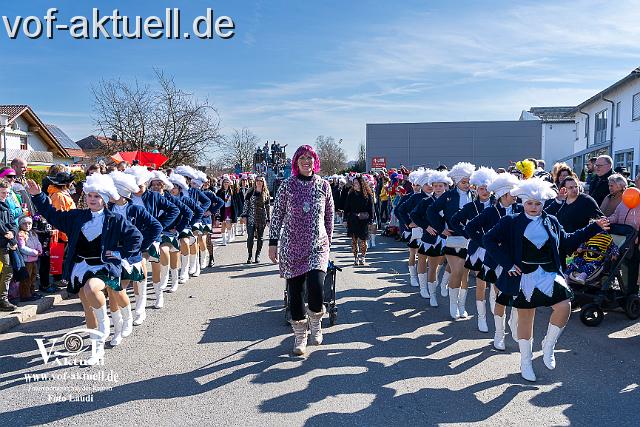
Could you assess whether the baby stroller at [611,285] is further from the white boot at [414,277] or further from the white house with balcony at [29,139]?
the white house with balcony at [29,139]

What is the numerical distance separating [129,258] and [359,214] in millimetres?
6313

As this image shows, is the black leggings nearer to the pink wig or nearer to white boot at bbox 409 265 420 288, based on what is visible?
the pink wig

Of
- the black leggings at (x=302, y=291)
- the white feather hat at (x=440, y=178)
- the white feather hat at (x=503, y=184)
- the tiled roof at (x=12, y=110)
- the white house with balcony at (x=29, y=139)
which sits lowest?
the black leggings at (x=302, y=291)

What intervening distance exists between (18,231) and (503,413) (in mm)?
6709

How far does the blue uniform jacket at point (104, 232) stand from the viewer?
5430 mm

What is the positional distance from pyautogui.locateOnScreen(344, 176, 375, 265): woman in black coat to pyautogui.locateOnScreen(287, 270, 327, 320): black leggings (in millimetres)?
5965

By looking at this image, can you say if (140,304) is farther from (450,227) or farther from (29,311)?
(450,227)

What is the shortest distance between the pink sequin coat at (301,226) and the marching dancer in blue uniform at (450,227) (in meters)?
2.10

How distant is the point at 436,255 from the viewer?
7574mm

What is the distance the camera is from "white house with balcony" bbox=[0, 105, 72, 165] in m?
37.2

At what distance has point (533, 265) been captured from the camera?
4.95 m

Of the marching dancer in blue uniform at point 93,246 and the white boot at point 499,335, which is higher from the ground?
the marching dancer in blue uniform at point 93,246

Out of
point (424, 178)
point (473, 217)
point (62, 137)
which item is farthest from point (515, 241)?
point (62, 137)

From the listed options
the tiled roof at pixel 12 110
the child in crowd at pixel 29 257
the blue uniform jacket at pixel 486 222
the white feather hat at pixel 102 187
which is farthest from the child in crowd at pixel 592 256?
the tiled roof at pixel 12 110
